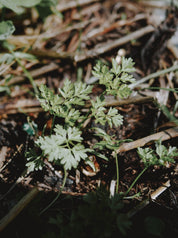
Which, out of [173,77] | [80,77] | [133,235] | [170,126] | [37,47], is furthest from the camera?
[37,47]

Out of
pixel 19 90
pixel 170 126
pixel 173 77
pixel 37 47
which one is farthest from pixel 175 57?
pixel 19 90

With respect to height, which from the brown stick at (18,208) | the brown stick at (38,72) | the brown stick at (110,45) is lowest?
the brown stick at (18,208)

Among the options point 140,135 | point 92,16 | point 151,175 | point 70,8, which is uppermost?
point 70,8

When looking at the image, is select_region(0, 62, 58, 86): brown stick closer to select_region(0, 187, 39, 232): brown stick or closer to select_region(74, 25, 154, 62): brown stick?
select_region(74, 25, 154, 62): brown stick

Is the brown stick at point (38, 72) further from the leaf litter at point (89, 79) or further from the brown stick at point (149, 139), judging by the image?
the brown stick at point (149, 139)

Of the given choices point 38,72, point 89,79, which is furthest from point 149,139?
point 38,72

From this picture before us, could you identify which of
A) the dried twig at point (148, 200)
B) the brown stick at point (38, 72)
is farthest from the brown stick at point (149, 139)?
the brown stick at point (38, 72)

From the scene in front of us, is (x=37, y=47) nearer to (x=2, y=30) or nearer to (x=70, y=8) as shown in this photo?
(x=2, y=30)
